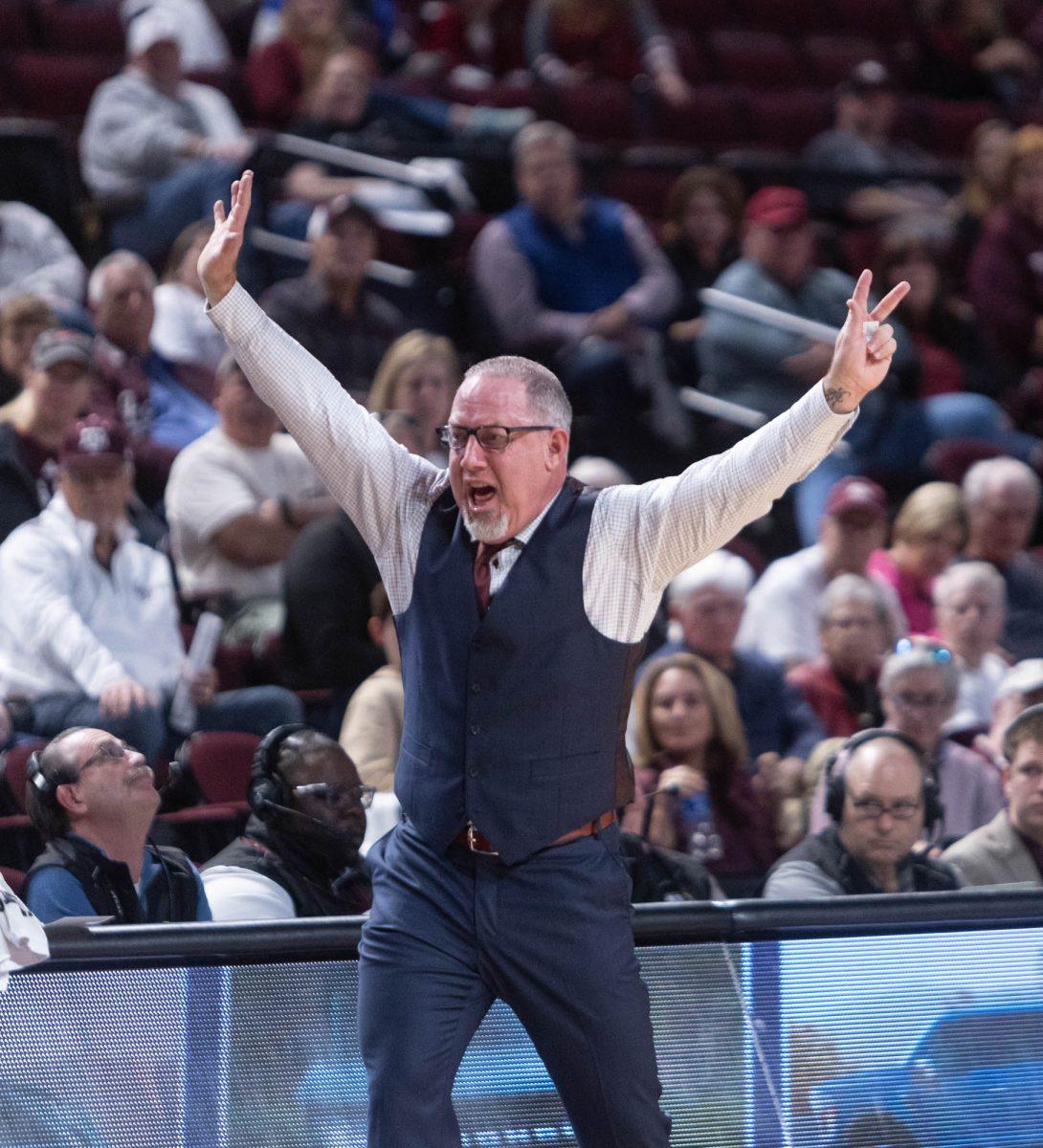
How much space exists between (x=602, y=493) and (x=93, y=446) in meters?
3.05

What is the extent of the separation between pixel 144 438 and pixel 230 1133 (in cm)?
405

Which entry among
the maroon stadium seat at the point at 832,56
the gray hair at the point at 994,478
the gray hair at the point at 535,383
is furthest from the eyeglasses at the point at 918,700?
the maroon stadium seat at the point at 832,56

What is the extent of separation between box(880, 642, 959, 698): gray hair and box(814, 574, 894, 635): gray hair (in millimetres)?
473

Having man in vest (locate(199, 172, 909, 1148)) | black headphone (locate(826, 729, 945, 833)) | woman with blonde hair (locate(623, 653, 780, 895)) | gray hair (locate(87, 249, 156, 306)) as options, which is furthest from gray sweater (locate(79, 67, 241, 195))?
man in vest (locate(199, 172, 909, 1148))

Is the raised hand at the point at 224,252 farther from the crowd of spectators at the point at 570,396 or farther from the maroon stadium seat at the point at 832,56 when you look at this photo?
the maroon stadium seat at the point at 832,56

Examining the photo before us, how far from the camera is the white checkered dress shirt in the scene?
289cm

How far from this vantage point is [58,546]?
5.67 meters

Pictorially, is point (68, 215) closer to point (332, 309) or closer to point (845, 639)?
point (332, 309)

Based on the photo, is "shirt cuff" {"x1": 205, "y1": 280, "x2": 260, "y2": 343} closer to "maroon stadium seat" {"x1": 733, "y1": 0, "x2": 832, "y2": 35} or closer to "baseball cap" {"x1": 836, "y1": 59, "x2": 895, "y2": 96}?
"baseball cap" {"x1": 836, "y1": 59, "x2": 895, "y2": 96}

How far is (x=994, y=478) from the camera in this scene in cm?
705

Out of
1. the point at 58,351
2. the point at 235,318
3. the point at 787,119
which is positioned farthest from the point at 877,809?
the point at 787,119

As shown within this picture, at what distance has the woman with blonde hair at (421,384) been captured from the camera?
6.49m

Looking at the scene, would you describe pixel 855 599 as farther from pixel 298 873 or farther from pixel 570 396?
pixel 298 873

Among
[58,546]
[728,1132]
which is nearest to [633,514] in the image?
[728,1132]
